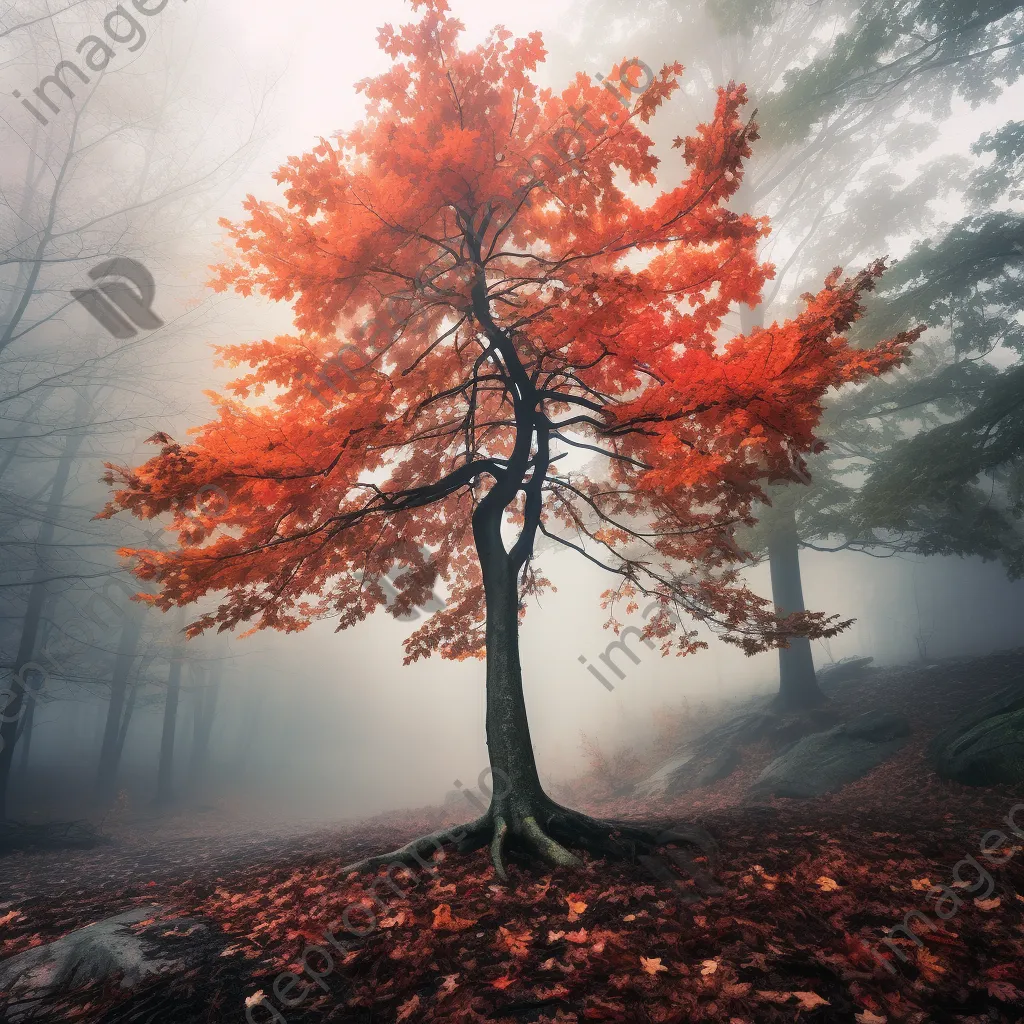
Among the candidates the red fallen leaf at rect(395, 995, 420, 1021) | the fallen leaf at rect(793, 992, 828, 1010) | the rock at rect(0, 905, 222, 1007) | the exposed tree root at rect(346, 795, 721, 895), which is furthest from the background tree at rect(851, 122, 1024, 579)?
the rock at rect(0, 905, 222, 1007)

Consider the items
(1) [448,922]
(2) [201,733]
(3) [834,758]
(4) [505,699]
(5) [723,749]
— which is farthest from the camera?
(2) [201,733]

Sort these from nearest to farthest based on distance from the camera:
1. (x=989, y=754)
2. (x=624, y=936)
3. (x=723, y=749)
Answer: (x=624, y=936)
(x=989, y=754)
(x=723, y=749)

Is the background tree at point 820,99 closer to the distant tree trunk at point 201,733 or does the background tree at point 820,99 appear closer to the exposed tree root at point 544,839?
the exposed tree root at point 544,839

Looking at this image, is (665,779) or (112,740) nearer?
(665,779)

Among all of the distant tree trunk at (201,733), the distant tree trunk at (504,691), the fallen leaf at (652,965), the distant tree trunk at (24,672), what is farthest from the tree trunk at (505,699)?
the distant tree trunk at (201,733)

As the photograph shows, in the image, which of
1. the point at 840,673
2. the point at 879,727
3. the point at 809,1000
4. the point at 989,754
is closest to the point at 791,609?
the point at 879,727

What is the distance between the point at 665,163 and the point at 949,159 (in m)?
9.76

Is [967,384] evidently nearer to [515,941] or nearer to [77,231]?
[515,941]

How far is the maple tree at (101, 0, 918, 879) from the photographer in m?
4.18

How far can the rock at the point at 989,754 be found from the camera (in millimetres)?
6734

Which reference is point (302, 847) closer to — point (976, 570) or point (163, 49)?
point (163, 49)

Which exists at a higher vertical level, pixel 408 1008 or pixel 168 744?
pixel 408 1008

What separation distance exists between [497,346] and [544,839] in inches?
207

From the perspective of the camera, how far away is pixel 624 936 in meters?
3.22
